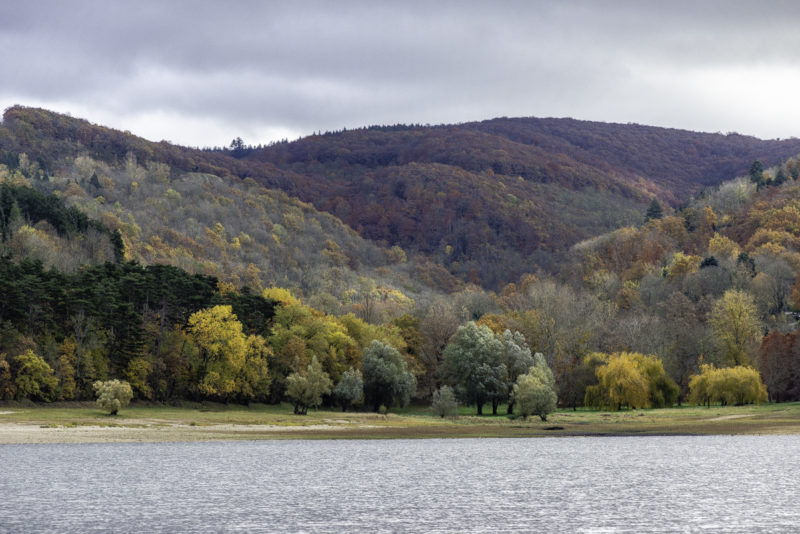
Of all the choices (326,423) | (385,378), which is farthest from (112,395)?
(385,378)

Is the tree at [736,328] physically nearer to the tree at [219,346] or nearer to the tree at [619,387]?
the tree at [619,387]

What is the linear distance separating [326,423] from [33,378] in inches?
1338

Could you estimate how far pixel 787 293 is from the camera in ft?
609

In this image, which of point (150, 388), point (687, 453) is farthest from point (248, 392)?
point (687, 453)

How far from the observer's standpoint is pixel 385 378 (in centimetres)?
13062

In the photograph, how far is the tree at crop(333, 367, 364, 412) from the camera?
12531 cm

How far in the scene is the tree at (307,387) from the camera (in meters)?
116

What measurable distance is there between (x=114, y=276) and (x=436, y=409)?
48961 mm

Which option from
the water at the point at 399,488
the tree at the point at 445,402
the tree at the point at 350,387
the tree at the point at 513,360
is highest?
the tree at the point at 513,360

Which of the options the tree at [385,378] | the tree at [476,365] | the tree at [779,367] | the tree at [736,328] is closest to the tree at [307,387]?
the tree at [385,378]

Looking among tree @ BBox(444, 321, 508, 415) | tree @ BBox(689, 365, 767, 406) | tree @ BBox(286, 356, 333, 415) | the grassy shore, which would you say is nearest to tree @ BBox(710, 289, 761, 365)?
tree @ BBox(689, 365, 767, 406)

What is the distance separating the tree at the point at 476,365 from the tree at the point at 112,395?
53.2 m

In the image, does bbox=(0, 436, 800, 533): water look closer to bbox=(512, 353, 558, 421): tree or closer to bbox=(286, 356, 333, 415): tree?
bbox=(512, 353, 558, 421): tree

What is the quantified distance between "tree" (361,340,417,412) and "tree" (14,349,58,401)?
47217mm
